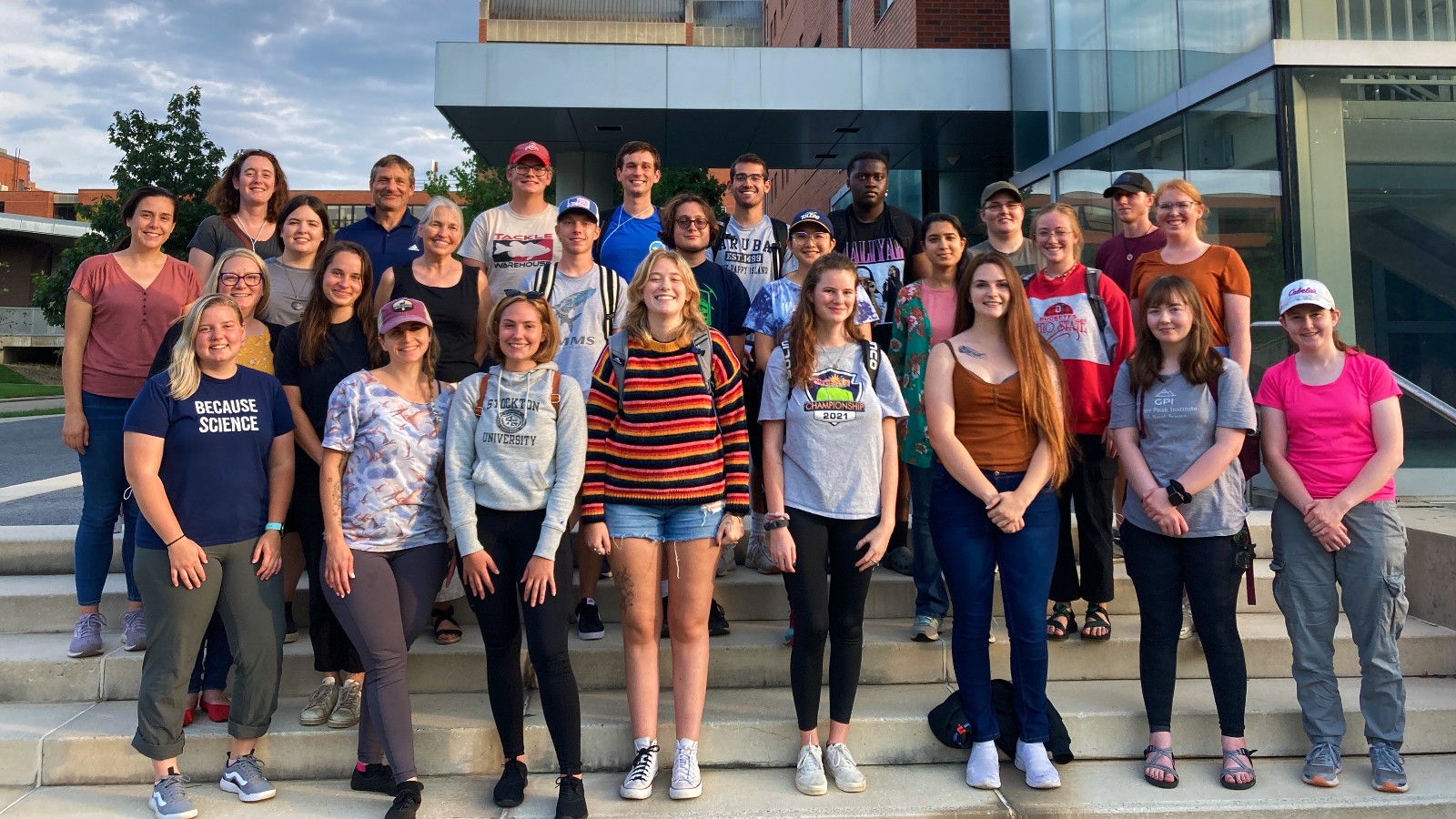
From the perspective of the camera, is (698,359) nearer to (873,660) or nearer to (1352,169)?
(873,660)

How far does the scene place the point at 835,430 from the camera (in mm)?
Result: 3691

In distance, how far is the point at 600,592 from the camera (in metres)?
4.88

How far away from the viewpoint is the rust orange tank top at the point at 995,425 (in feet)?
12.2

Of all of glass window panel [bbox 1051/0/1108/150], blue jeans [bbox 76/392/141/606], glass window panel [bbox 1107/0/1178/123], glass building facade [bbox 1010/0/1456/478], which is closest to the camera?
blue jeans [bbox 76/392/141/606]

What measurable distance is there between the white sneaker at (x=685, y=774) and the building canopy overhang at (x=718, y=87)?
30.4 feet

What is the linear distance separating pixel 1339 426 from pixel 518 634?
3453 mm

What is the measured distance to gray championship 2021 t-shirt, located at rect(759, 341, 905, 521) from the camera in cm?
366

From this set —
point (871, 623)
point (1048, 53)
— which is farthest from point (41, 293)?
point (871, 623)

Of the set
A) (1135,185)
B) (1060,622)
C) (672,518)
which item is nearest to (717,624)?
(672,518)

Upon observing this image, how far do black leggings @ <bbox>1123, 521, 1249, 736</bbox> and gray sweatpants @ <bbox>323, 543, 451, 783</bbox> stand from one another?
117 inches

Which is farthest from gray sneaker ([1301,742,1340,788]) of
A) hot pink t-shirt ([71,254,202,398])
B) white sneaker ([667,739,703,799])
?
hot pink t-shirt ([71,254,202,398])

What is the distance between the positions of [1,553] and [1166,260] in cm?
657

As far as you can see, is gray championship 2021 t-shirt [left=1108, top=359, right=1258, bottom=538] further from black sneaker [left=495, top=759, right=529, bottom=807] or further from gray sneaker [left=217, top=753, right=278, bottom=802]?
gray sneaker [left=217, top=753, right=278, bottom=802]

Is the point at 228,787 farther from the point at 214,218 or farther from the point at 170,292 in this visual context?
the point at 214,218
